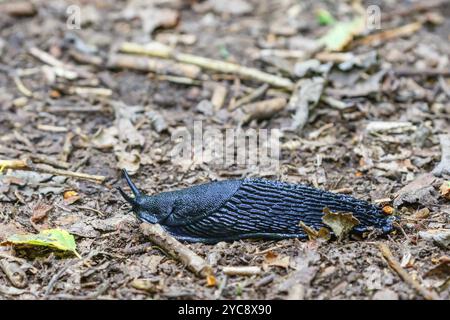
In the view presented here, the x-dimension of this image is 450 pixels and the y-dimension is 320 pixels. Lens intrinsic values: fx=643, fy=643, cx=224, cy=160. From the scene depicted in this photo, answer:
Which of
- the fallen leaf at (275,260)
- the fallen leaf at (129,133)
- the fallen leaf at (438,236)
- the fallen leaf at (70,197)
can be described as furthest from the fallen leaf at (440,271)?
the fallen leaf at (129,133)

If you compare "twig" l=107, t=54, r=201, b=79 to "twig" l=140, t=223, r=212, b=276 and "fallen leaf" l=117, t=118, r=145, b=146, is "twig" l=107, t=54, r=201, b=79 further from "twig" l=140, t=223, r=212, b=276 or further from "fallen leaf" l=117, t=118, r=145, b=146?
"twig" l=140, t=223, r=212, b=276

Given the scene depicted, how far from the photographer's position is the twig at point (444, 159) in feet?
19.4

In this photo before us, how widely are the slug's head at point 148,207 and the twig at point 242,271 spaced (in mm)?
882

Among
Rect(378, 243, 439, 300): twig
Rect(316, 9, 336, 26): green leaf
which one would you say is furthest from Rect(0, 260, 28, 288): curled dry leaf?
Rect(316, 9, 336, 26): green leaf

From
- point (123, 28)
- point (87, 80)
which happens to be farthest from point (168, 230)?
point (123, 28)

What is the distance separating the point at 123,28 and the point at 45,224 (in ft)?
13.7

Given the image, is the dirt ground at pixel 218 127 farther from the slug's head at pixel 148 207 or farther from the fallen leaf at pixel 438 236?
the slug's head at pixel 148 207

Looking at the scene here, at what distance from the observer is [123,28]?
29.3 feet

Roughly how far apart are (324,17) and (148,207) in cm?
473

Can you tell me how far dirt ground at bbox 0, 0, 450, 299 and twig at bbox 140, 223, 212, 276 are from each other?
0.26 ft

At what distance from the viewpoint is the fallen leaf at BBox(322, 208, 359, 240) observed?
500 cm

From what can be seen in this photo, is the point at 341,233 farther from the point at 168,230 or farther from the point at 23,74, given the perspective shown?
the point at 23,74

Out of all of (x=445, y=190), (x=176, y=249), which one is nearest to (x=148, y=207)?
(x=176, y=249)
